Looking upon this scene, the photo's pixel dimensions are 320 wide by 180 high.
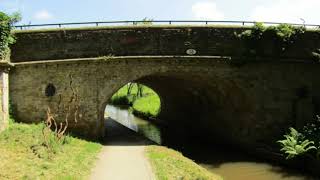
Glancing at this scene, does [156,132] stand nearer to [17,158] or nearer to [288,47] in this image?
[288,47]

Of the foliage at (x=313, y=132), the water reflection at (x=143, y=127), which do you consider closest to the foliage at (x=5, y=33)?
the water reflection at (x=143, y=127)

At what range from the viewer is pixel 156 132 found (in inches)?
1446

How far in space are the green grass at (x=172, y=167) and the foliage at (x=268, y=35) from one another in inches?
367

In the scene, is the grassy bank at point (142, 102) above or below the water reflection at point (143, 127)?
above

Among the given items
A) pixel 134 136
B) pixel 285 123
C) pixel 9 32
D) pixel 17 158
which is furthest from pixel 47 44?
pixel 285 123

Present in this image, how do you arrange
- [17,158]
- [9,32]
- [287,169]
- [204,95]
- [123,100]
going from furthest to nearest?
1. [123,100]
2. [204,95]
3. [9,32]
4. [287,169]
5. [17,158]

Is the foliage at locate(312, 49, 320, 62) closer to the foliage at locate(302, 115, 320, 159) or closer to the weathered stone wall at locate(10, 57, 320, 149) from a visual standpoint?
the weathered stone wall at locate(10, 57, 320, 149)

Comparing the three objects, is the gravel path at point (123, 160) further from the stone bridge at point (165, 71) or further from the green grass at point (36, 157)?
the stone bridge at point (165, 71)

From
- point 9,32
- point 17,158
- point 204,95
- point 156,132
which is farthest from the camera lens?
point 156,132

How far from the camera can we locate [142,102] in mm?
55406

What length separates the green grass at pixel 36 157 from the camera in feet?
50.6

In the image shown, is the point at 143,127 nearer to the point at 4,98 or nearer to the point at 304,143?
the point at 4,98

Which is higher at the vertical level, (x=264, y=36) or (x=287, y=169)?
(x=264, y=36)

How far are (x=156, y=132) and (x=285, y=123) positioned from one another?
491 inches
